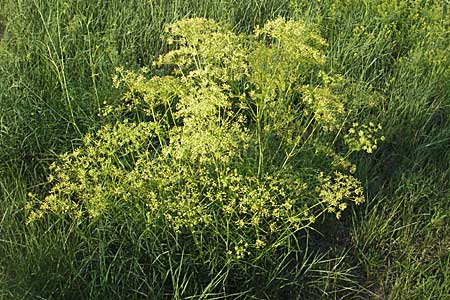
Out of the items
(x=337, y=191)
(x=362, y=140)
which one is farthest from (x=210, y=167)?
(x=362, y=140)

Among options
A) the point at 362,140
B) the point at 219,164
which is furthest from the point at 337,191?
the point at 219,164

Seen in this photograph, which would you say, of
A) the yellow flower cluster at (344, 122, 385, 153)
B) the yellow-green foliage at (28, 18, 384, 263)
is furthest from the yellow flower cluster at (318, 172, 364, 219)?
the yellow flower cluster at (344, 122, 385, 153)

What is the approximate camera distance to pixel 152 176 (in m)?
2.29

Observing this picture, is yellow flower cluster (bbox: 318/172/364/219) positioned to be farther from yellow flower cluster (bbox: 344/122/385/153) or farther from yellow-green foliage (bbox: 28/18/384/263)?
yellow flower cluster (bbox: 344/122/385/153)

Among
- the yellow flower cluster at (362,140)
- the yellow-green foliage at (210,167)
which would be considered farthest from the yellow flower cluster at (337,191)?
the yellow flower cluster at (362,140)

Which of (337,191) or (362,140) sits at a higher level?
(362,140)

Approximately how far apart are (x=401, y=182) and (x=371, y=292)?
64 cm

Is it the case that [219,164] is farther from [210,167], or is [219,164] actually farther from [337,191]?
[337,191]

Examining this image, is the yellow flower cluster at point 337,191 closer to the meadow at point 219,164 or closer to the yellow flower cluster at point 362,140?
the meadow at point 219,164

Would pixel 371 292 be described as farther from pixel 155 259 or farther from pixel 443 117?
pixel 443 117

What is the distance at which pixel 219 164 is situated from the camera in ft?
8.38

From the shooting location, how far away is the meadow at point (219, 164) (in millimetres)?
2381

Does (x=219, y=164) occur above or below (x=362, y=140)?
below

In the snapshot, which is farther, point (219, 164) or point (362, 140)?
point (219, 164)
